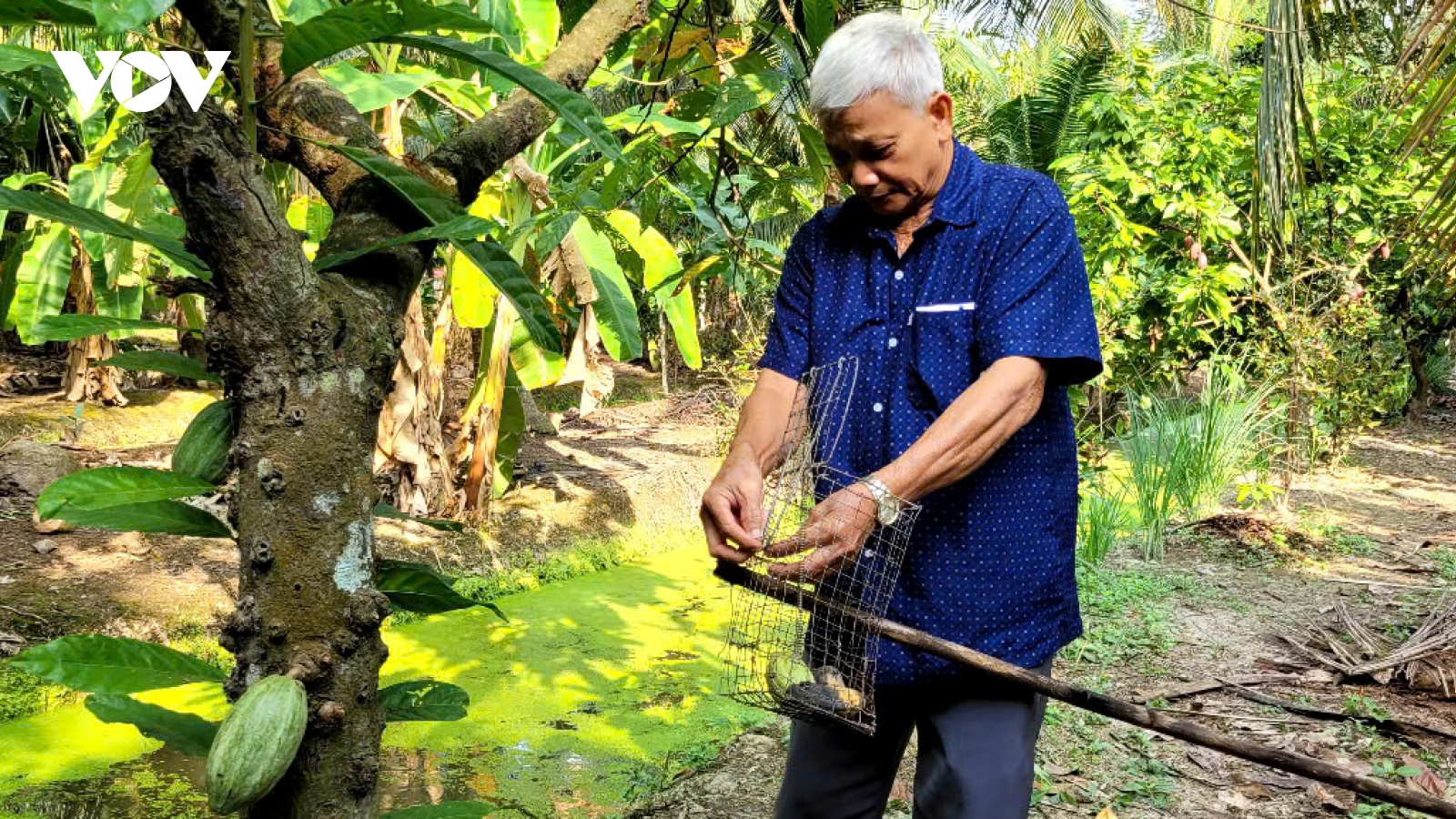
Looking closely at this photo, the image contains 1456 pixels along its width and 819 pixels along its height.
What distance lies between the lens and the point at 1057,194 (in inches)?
63.3

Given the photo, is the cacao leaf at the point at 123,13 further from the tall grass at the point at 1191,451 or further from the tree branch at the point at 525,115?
the tall grass at the point at 1191,451

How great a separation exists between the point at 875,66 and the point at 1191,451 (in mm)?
4406

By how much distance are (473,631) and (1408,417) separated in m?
8.65

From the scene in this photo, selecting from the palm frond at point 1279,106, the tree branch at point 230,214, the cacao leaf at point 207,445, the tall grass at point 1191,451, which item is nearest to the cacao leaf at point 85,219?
the tree branch at point 230,214

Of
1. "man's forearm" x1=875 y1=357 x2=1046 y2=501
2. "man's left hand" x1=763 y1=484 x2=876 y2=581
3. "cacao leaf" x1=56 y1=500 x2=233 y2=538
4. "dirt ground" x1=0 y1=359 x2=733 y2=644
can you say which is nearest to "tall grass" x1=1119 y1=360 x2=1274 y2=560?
"dirt ground" x1=0 y1=359 x2=733 y2=644

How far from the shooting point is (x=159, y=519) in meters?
1.08

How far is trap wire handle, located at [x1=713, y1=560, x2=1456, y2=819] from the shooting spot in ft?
3.99

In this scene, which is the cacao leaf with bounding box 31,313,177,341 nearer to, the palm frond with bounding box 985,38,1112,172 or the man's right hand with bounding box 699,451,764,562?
the man's right hand with bounding box 699,451,764,562

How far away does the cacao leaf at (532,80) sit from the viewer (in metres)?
1.06

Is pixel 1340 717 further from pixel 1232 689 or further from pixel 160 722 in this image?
pixel 160 722

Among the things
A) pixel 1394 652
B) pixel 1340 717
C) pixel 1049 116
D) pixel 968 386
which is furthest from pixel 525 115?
pixel 1049 116

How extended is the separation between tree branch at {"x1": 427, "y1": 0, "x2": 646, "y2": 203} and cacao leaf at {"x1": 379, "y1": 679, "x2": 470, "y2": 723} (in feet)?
1.65

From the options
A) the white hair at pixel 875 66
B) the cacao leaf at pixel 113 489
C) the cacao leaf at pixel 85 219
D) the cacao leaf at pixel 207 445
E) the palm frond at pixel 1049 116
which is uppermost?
the palm frond at pixel 1049 116

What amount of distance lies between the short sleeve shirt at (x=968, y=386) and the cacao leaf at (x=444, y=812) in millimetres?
626
